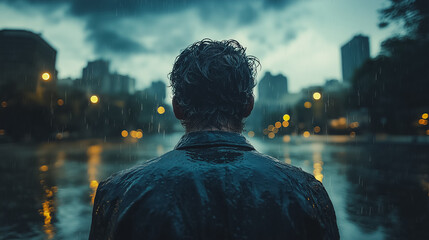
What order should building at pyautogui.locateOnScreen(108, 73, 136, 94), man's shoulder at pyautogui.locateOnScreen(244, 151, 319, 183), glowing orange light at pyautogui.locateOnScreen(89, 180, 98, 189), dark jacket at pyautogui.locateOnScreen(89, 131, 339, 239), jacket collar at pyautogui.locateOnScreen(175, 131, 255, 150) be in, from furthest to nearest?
building at pyautogui.locateOnScreen(108, 73, 136, 94), glowing orange light at pyautogui.locateOnScreen(89, 180, 98, 189), jacket collar at pyautogui.locateOnScreen(175, 131, 255, 150), man's shoulder at pyautogui.locateOnScreen(244, 151, 319, 183), dark jacket at pyautogui.locateOnScreen(89, 131, 339, 239)

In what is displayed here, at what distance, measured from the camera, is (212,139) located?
1.49m

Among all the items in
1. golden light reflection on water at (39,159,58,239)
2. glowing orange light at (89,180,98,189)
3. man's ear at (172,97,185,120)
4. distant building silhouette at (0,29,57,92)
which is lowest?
golden light reflection on water at (39,159,58,239)

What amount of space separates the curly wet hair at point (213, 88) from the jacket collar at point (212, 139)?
100 millimetres

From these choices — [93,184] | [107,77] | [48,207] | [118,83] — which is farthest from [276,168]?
[118,83]

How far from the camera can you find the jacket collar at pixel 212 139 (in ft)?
4.83

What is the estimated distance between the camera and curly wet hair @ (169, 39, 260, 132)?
1.63 metres

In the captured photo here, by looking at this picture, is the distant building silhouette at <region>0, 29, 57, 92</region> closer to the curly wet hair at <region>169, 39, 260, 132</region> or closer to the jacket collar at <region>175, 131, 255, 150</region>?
the curly wet hair at <region>169, 39, 260, 132</region>

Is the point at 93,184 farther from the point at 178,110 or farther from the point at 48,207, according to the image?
the point at 178,110

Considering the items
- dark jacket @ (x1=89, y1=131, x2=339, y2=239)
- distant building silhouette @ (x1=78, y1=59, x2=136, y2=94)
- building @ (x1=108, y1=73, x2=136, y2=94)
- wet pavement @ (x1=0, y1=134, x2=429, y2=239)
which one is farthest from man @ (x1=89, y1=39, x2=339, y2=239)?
building @ (x1=108, y1=73, x2=136, y2=94)

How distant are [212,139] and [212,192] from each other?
1.06 feet

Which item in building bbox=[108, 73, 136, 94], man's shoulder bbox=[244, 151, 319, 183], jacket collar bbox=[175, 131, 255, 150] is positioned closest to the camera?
man's shoulder bbox=[244, 151, 319, 183]

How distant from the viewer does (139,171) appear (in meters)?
1.39

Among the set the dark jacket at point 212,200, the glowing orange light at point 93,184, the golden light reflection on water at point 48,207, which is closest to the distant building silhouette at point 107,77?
the glowing orange light at point 93,184

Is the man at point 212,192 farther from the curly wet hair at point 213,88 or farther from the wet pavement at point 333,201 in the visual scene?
the wet pavement at point 333,201
